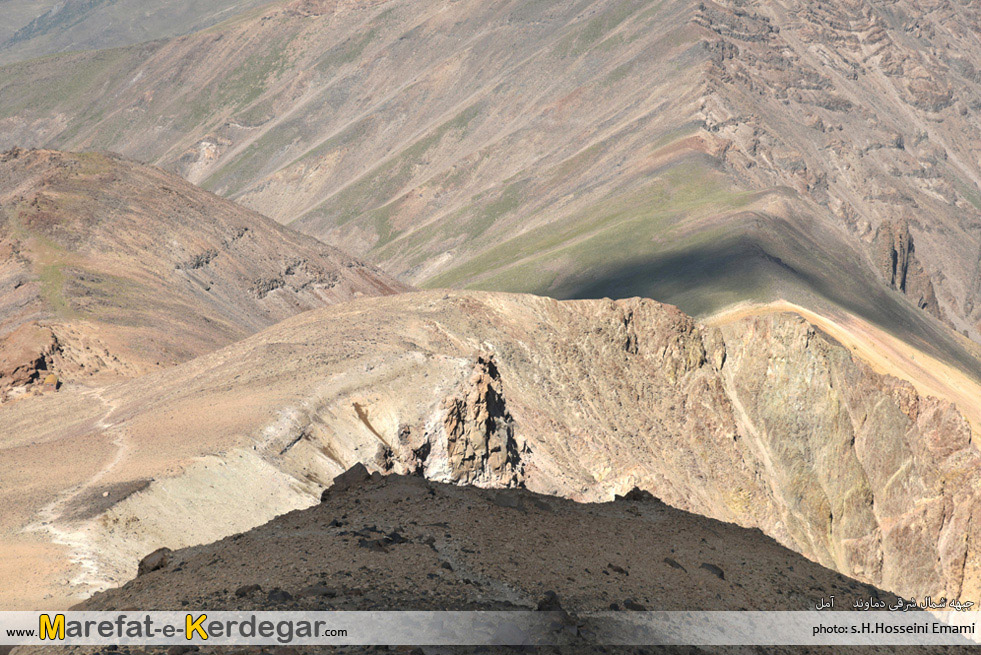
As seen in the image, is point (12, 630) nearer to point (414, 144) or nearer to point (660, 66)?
point (660, 66)

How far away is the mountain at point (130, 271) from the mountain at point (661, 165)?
2771cm

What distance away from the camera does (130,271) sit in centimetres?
6531

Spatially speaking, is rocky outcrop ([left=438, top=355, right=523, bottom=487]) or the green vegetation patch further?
the green vegetation patch

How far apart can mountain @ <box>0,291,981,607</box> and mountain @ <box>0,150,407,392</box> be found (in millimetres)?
9293

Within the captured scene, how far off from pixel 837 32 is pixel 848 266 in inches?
4369

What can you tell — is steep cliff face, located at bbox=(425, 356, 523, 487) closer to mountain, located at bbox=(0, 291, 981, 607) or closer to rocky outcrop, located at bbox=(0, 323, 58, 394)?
mountain, located at bbox=(0, 291, 981, 607)

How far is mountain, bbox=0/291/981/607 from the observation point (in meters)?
25.3

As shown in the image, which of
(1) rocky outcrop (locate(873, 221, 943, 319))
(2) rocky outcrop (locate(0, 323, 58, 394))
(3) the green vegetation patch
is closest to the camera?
(2) rocky outcrop (locate(0, 323, 58, 394))

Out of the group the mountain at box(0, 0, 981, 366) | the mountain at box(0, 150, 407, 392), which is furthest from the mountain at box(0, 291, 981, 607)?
the mountain at box(0, 0, 981, 366)

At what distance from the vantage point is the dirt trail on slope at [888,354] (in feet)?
191

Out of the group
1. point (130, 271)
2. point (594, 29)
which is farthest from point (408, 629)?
point (594, 29)

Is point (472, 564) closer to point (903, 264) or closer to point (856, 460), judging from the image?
point (856, 460)

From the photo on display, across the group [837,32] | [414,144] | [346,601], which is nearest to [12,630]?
[346,601]

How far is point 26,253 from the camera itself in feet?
205
